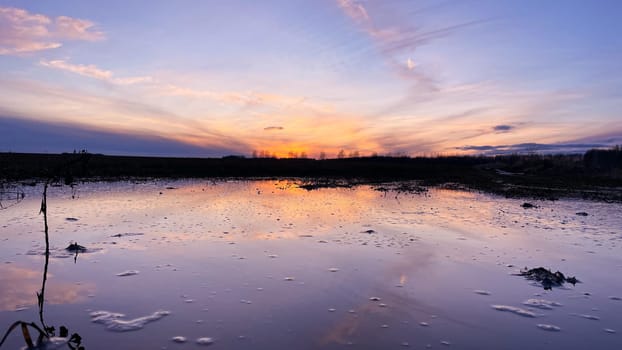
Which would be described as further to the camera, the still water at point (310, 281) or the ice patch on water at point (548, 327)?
the ice patch on water at point (548, 327)

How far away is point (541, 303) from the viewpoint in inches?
279

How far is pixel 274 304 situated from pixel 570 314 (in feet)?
16.8

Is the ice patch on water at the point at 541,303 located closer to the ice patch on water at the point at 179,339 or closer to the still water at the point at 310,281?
the still water at the point at 310,281

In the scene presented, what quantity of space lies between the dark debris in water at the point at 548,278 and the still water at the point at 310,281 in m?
0.18

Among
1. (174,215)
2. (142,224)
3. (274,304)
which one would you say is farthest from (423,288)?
(174,215)

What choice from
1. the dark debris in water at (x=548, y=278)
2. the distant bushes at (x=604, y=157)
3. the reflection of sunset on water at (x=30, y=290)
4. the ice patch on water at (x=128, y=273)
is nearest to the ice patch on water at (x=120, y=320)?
the reflection of sunset on water at (x=30, y=290)

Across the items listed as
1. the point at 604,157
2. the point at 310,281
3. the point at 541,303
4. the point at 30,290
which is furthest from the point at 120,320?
the point at 604,157

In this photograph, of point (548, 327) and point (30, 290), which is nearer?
point (548, 327)

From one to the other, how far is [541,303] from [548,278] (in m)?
1.38

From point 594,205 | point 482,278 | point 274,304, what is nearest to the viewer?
point 274,304

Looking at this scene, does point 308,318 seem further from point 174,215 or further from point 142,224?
point 174,215

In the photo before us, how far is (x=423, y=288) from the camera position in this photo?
7871 millimetres

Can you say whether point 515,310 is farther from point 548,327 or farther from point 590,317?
point 590,317

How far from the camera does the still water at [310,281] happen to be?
572 centimetres
